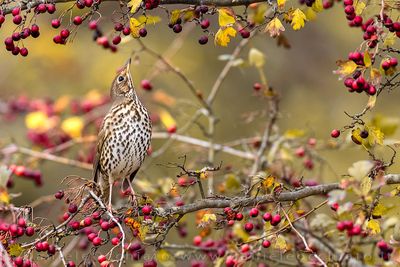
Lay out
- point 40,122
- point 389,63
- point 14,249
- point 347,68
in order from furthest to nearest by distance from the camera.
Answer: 1. point 40,122
2. point 14,249
3. point 389,63
4. point 347,68

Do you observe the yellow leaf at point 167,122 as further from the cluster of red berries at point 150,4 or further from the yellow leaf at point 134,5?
the yellow leaf at point 134,5

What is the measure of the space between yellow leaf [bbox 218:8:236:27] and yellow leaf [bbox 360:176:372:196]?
1130 millimetres

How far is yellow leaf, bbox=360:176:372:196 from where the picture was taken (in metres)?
3.58

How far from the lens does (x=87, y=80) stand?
11.2m

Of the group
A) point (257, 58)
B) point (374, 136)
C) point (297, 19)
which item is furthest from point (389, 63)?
point (257, 58)

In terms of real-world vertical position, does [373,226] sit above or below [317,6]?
below

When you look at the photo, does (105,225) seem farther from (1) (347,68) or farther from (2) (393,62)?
(2) (393,62)

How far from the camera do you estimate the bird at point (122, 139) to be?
6.18m

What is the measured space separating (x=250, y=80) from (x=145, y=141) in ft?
17.0

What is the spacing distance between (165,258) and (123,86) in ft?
5.80

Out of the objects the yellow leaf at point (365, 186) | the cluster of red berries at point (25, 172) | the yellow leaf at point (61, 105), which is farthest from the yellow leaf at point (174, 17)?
the yellow leaf at point (61, 105)

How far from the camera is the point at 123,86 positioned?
6.54 meters

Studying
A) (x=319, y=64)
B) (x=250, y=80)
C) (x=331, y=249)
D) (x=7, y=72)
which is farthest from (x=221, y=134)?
(x=331, y=249)

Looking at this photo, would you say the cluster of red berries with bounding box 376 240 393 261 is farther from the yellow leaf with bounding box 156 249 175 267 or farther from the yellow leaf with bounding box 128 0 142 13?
the yellow leaf with bounding box 128 0 142 13
